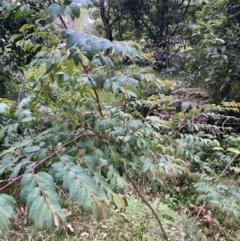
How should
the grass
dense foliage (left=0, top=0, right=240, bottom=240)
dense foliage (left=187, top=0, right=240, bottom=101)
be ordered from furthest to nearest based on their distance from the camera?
dense foliage (left=187, top=0, right=240, bottom=101) → the grass → dense foliage (left=0, top=0, right=240, bottom=240)

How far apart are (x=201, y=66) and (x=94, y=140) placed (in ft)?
7.75

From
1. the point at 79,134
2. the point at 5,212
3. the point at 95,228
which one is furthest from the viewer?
the point at 95,228

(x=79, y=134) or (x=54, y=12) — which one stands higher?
(x=54, y=12)

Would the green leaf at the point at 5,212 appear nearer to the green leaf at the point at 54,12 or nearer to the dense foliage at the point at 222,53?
the green leaf at the point at 54,12

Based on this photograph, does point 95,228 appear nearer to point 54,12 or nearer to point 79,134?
point 79,134

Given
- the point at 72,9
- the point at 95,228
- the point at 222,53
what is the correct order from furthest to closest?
the point at 222,53, the point at 95,228, the point at 72,9

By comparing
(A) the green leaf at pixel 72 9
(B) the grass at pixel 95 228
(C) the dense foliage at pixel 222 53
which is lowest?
(B) the grass at pixel 95 228

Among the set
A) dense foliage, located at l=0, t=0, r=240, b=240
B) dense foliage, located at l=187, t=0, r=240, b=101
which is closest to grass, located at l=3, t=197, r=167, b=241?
dense foliage, located at l=0, t=0, r=240, b=240

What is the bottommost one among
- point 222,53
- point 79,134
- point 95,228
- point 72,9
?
point 95,228

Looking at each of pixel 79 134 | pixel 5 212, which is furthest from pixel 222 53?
pixel 5 212

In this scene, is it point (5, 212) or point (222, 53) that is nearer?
point (5, 212)

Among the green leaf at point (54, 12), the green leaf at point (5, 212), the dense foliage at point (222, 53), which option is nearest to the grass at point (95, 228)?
the green leaf at point (5, 212)

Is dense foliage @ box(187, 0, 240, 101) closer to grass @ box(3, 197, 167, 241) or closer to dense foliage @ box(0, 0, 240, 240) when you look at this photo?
dense foliage @ box(0, 0, 240, 240)

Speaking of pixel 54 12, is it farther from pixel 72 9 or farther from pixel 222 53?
pixel 222 53
